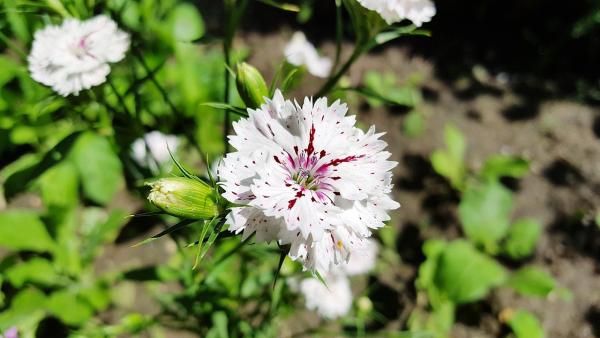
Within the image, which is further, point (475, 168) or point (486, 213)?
point (475, 168)

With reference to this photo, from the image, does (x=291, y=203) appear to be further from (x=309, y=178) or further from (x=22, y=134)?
(x=22, y=134)

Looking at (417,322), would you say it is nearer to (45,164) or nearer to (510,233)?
(510,233)

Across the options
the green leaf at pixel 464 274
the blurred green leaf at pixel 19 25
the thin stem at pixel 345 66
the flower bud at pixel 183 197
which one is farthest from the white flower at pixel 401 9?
the green leaf at pixel 464 274

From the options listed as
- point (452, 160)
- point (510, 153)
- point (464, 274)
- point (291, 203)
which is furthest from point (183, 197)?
point (510, 153)

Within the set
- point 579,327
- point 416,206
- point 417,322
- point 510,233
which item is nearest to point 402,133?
point 416,206

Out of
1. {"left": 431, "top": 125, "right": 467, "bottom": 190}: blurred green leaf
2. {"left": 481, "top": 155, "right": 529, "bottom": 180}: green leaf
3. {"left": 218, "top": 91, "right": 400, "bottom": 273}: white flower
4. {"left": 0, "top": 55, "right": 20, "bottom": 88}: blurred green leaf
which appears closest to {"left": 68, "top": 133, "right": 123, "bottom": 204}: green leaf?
{"left": 0, "top": 55, "right": 20, "bottom": 88}: blurred green leaf

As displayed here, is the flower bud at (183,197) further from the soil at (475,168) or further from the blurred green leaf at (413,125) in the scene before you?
the blurred green leaf at (413,125)
